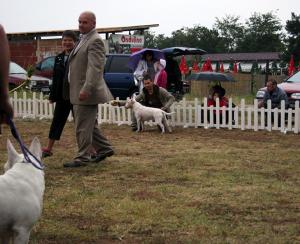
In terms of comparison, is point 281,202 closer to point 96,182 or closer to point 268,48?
point 96,182

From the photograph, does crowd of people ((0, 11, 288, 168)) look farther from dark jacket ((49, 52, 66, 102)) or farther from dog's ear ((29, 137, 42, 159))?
dog's ear ((29, 137, 42, 159))

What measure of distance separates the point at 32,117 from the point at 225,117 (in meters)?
5.30

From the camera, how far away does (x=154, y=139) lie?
415 inches

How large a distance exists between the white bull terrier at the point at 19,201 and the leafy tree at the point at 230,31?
98.0 m

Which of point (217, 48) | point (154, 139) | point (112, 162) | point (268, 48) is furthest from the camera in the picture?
point (217, 48)

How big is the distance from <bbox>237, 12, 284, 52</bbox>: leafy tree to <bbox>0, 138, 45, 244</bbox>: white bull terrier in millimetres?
85559

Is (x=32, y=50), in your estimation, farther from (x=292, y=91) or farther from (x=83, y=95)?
(x=83, y=95)

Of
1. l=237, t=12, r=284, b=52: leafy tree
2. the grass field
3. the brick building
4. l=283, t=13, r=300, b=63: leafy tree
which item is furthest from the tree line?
the grass field

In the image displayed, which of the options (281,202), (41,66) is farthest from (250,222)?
(41,66)

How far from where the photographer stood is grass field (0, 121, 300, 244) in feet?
14.4

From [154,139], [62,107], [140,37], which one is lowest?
[154,139]

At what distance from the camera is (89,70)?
6.89 metres

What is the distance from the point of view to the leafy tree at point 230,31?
334 feet

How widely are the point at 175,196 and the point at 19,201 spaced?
8.51ft
